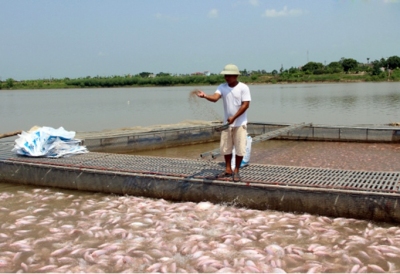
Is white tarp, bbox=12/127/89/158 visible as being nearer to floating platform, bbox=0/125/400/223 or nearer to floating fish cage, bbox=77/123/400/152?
floating platform, bbox=0/125/400/223

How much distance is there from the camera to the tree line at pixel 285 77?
7494 centimetres

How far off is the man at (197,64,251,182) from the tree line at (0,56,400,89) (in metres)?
64.9

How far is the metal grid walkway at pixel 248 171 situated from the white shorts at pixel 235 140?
0.51 meters

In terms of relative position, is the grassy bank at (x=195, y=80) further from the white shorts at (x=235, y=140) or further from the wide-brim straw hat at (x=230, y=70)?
the wide-brim straw hat at (x=230, y=70)

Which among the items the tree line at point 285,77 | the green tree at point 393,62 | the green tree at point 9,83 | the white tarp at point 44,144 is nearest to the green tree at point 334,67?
the tree line at point 285,77

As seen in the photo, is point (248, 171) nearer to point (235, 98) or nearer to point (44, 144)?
point (235, 98)

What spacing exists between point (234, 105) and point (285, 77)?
268 ft

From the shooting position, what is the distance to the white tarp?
8766mm

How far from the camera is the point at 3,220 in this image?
624 centimetres

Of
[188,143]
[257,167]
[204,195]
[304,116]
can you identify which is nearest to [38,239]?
[204,195]

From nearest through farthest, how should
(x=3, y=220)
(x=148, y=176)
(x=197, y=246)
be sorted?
(x=197, y=246) < (x=3, y=220) < (x=148, y=176)

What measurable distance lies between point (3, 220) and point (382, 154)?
9.57 meters

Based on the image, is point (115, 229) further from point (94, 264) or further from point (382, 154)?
point (382, 154)

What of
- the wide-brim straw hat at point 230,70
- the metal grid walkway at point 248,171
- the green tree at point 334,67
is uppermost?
the green tree at point 334,67
